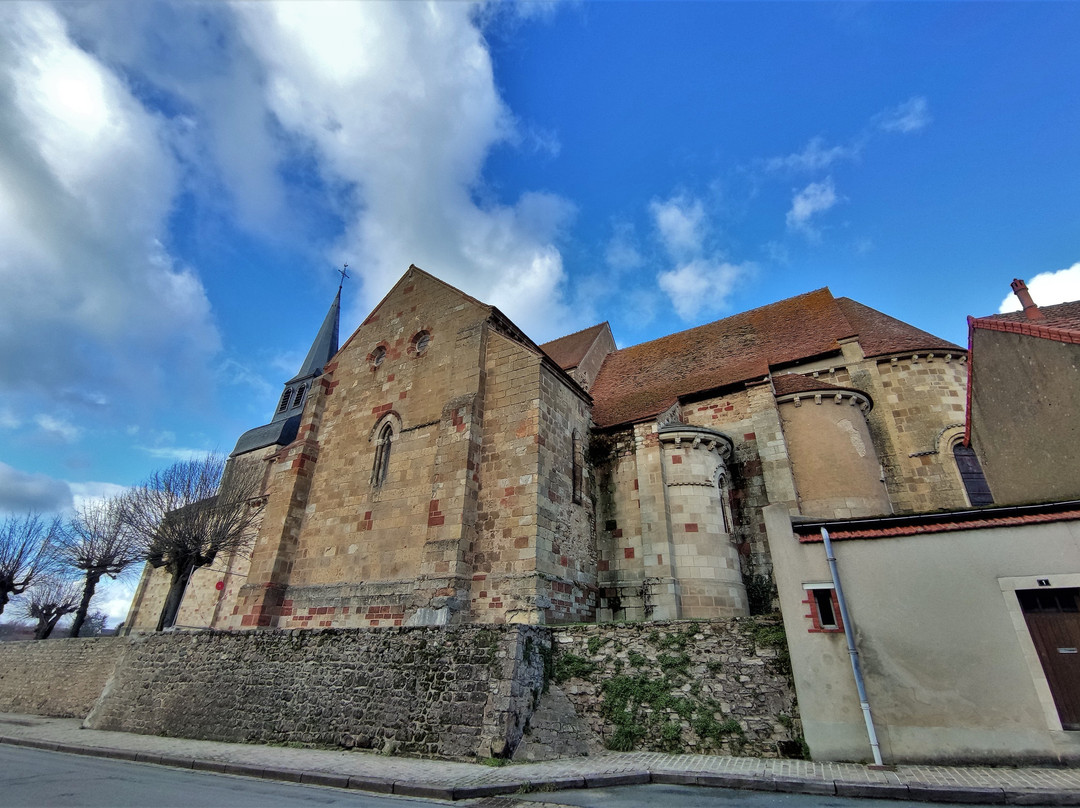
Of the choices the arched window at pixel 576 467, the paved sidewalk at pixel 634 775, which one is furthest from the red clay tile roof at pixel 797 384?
the paved sidewalk at pixel 634 775

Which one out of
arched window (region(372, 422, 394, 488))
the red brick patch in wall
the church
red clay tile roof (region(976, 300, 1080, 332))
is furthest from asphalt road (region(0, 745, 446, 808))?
red clay tile roof (region(976, 300, 1080, 332))

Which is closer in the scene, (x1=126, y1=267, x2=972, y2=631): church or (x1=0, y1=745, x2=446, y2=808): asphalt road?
(x1=0, y1=745, x2=446, y2=808): asphalt road

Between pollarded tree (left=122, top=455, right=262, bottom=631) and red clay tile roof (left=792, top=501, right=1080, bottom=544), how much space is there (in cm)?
1807

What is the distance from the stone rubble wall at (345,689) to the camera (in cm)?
738

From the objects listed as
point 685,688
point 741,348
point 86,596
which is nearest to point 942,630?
point 685,688

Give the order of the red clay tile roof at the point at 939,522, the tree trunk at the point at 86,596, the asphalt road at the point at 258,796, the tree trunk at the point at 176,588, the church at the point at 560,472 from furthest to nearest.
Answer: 1. the tree trunk at the point at 86,596
2. the tree trunk at the point at 176,588
3. the church at the point at 560,472
4. the red clay tile roof at the point at 939,522
5. the asphalt road at the point at 258,796

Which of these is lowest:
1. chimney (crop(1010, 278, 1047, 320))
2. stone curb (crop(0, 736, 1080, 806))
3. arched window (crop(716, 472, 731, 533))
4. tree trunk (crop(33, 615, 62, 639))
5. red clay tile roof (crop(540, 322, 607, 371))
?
stone curb (crop(0, 736, 1080, 806))

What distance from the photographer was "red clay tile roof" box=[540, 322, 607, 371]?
64.6 ft

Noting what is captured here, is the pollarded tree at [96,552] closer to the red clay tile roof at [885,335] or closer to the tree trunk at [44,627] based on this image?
the tree trunk at [44,627]

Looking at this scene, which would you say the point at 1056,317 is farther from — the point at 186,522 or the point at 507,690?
the point at 186,522

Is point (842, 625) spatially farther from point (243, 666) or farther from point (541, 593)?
point (243, 666)

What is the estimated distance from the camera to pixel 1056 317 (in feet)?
30.3

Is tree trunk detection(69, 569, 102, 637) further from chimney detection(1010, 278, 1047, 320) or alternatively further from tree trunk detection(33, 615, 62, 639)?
chimney detection(1010, 278, 1047, 320)

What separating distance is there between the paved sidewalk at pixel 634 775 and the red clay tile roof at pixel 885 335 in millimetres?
11195
